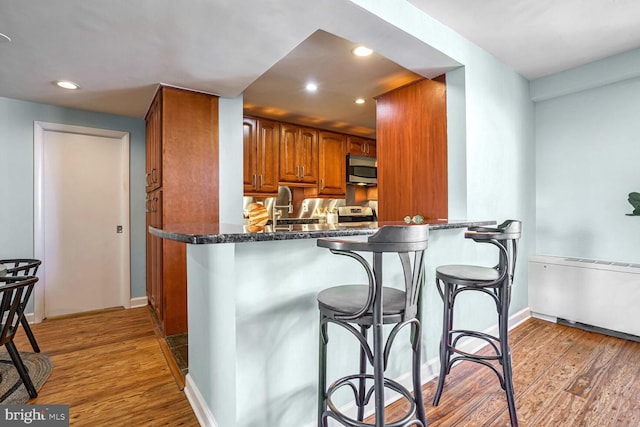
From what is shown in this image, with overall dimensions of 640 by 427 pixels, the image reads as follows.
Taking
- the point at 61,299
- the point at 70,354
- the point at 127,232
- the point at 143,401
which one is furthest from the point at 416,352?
the point at 61,299

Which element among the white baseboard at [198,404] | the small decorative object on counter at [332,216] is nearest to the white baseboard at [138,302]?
the white baseboard at [198,404]

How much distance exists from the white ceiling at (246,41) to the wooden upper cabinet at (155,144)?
0.15 metres

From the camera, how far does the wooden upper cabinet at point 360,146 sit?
478cm

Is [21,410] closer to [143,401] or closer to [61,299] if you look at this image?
[143,401]

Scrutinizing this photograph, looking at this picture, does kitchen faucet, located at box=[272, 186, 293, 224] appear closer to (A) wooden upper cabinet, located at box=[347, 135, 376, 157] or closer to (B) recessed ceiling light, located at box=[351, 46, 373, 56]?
(A) wooden upper cabinet, located at box=[347, 135, 376, 157]

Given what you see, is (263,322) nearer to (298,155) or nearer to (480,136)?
(480,136)

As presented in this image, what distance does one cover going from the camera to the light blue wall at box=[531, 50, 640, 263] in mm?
2662

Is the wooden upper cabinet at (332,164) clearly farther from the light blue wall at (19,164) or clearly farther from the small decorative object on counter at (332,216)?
the light blue wall at (19,164)

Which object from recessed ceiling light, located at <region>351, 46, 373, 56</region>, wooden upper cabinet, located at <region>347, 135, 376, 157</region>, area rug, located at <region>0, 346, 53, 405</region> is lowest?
area rug, located at <region>0, 346, 53, 405</region>

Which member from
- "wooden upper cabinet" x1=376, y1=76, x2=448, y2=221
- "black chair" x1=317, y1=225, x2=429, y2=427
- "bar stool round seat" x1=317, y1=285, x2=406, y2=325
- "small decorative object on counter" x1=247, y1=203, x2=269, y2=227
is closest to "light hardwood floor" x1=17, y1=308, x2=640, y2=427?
"black chair" x1=317, y1=225, x2=429, y2=427

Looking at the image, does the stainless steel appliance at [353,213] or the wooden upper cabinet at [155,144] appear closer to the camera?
the wooden upper cabinet at [155,144]

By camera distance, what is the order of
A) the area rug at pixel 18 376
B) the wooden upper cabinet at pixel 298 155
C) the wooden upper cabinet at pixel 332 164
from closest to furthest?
the area rug at pixel 18 376 → the wooden upper cabinet at pixel 298 155 → the wooden upper cabinet at pixel 332 164

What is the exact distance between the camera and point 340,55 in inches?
94.3

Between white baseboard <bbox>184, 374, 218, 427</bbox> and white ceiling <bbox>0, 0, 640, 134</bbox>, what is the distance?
6.67 ft
